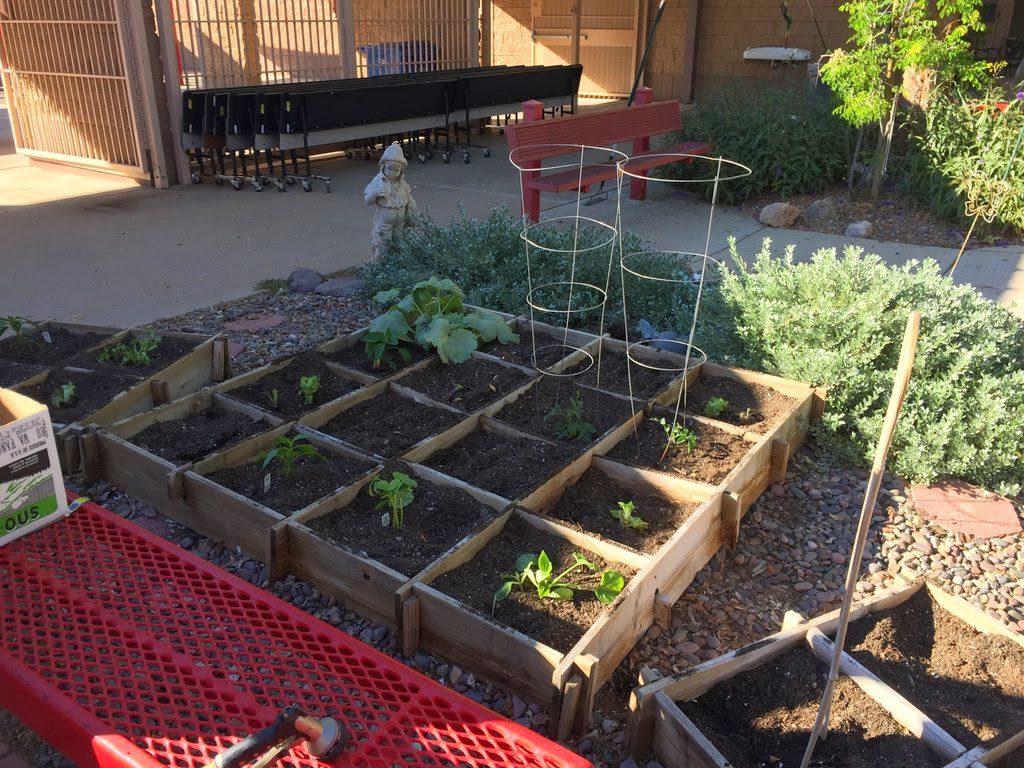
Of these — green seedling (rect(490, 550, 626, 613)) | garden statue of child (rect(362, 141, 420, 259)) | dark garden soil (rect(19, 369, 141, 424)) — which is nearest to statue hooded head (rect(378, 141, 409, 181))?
garden statue of child (rect(362, 141, 420, 259))

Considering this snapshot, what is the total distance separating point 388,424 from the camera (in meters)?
3.71

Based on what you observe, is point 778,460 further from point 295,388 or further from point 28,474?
point 28,474

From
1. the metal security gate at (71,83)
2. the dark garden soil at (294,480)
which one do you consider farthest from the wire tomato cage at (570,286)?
the metal security gate at (71,83)

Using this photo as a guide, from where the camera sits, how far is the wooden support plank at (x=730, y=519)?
3.09 meters

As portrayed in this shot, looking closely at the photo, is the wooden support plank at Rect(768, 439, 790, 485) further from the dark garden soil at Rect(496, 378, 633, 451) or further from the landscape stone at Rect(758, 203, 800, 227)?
the landscape stone at Rect(758, 203, 800, 227)

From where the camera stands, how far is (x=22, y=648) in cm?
218

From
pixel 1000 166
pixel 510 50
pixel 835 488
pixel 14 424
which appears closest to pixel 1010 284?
pixel 1000 166

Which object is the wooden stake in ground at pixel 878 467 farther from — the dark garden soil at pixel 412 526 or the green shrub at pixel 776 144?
the green shrub at pixel 776 144

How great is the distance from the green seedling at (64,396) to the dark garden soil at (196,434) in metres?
0.44

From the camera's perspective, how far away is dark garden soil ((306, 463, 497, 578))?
112 inches

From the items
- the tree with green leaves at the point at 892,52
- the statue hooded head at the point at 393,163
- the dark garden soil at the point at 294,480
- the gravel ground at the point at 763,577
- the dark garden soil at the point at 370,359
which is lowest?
the gravel ground at the point at 763,577

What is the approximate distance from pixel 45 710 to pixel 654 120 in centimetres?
843

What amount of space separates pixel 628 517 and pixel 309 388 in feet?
5.33

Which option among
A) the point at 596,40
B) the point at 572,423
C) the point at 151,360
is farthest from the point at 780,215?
the point at 596,40
